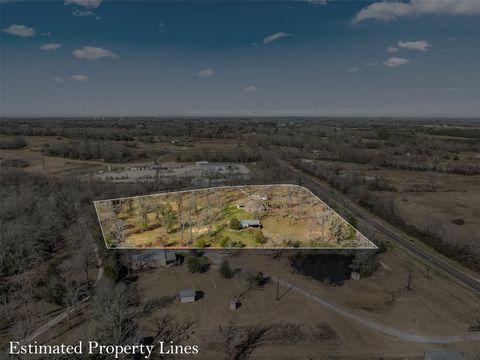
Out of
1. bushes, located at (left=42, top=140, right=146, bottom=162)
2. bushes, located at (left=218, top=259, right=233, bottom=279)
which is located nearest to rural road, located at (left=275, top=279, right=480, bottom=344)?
bushes, located at (left=218, top=259, right=233, bottom=279)

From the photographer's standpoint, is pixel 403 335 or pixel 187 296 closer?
pixel 403 335

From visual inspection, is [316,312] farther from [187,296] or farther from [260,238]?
[260,238]

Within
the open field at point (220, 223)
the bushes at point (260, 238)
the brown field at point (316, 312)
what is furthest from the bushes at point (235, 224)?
the brown field at point (316, 312)

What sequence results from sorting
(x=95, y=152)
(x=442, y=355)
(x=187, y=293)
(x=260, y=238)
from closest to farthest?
1. (x=442, y=355)
2. (x=187, y=293)
3. (x=260, y=238)
4. (x=95, y=152)

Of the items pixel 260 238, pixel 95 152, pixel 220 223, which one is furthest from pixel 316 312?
pixel 95 152

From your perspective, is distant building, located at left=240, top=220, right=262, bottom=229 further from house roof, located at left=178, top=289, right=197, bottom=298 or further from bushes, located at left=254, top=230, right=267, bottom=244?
house roof, located at left=178, top=289, right=197, bottom=298

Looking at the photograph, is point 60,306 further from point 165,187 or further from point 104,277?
point 165,187
